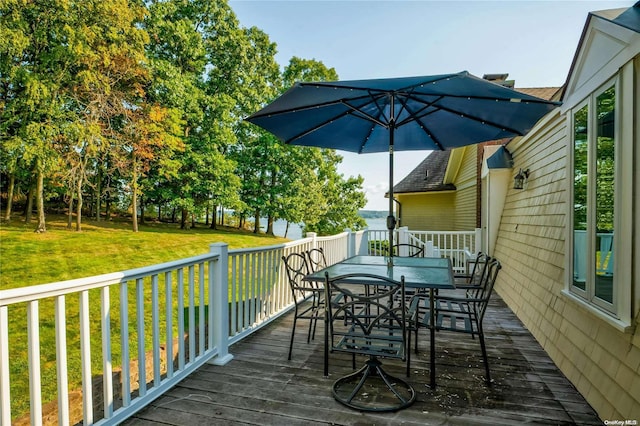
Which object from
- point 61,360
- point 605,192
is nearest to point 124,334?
point 61,360

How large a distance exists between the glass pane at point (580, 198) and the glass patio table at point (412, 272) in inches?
41.7

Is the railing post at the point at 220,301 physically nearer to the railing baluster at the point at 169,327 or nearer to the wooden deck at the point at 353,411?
the wooden deck at the point at 353,411

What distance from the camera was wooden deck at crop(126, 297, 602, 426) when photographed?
231cm

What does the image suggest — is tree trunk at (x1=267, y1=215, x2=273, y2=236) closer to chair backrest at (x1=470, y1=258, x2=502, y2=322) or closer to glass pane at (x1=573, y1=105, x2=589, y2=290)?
chair backrest at (x1=470, y1=258, x2=502, y2=322)

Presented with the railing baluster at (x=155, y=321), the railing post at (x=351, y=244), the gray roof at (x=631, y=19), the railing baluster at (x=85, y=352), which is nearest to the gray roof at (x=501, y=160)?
the railing post at (x=351, y=244)

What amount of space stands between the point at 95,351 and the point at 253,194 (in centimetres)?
1438

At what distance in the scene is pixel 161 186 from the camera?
1842cm

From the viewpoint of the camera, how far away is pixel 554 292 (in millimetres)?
3600

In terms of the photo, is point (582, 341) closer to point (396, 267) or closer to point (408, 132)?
point (396, 267)

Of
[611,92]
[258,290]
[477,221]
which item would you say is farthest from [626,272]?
[477,221]

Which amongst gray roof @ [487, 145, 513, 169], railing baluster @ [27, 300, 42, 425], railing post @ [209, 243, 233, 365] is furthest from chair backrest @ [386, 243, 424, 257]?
railing baluster @ [27, 300, 42, 425]

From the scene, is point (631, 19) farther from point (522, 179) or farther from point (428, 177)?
point (428, 177)

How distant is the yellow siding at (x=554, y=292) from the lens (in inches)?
88.2

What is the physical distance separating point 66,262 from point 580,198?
1256cm
